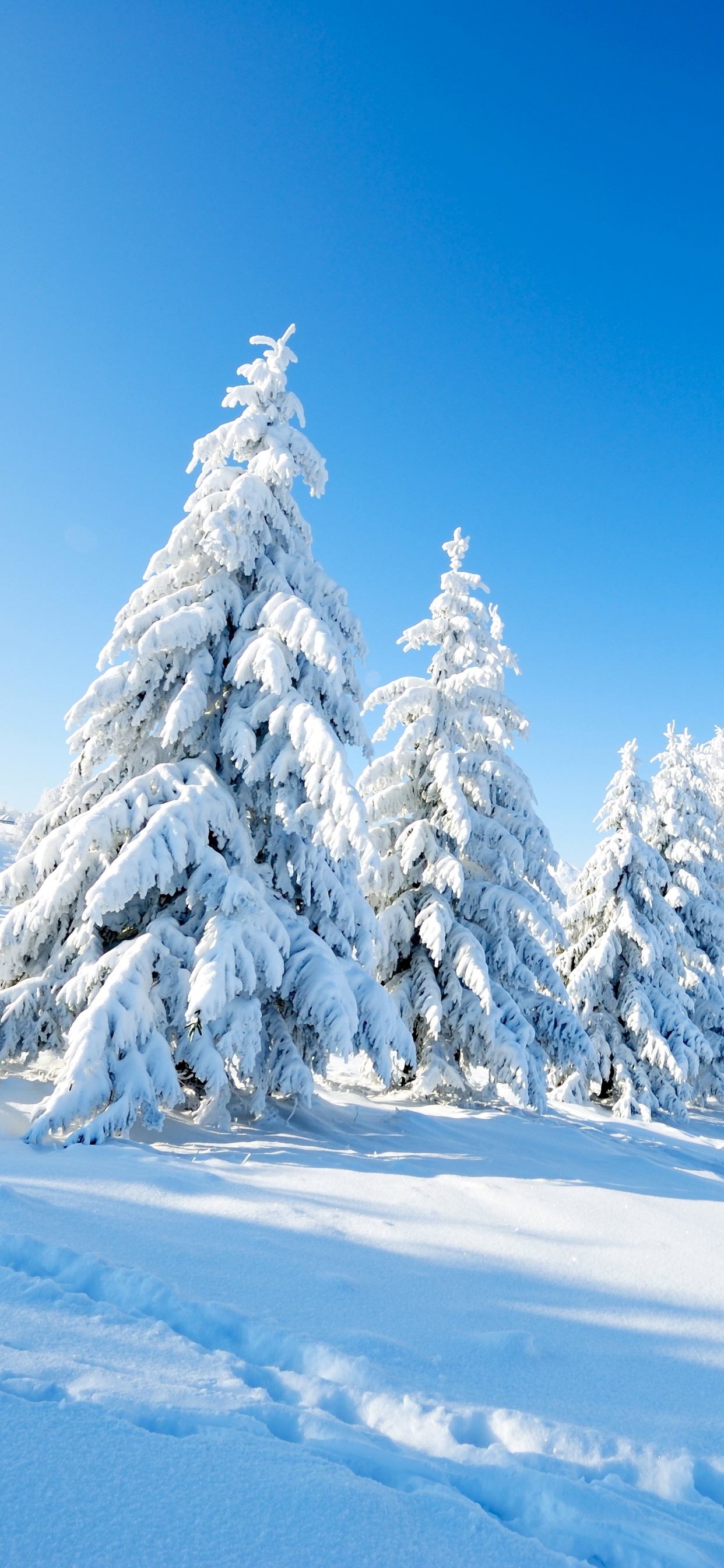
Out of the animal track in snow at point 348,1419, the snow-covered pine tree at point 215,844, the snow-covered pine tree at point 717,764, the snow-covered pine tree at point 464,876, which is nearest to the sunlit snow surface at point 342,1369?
the animal track in snow at point 348,1419

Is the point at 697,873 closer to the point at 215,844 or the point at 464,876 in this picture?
the point at 464,876

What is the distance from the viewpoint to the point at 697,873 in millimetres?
20344

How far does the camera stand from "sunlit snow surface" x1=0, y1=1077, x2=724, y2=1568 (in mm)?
2281

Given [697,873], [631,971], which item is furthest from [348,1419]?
[697,873]

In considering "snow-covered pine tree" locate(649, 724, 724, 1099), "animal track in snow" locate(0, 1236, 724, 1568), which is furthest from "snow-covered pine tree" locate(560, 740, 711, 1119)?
"animal track in snow" locate(0, 1236, 724, 1568)

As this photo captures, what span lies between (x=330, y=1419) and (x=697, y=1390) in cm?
211

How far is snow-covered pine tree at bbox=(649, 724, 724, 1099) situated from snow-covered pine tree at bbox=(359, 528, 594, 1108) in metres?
7.54

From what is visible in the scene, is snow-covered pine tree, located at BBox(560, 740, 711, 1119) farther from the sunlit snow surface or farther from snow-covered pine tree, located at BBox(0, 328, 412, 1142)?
the sunlit snow surface

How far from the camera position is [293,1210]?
17.9 ft

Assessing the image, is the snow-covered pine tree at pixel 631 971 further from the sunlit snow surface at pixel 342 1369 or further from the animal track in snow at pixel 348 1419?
the animal track in snow at pixel 348 1419

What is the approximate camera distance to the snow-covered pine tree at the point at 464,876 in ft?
40.4

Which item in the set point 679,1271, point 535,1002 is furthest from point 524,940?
point 679,1271

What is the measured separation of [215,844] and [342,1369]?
608 centimetres

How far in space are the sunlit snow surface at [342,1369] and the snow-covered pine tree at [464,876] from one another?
5591mm
